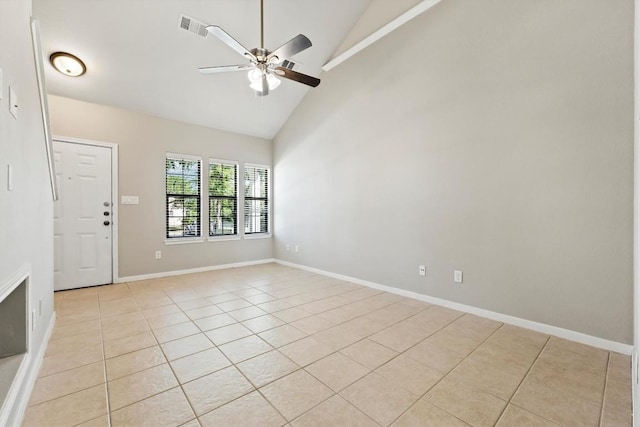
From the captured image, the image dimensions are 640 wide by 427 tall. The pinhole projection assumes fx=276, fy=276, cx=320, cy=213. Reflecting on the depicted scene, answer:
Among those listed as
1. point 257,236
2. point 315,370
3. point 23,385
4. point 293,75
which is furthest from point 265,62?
point 257,236

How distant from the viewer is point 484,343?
2.33 metres

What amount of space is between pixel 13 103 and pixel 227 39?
160cm

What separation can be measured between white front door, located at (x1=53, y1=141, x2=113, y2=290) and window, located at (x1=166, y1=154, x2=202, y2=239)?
0.85 metres

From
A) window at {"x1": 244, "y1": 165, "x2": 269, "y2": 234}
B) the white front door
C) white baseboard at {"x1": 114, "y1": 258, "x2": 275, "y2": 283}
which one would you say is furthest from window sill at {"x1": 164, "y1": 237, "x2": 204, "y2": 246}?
window at {"x1": 244, "y1": 165, "x2": 269, "y2": 234}

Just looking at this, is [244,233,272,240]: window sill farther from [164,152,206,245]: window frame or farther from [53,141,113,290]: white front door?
[53,141,113,290]: white front door

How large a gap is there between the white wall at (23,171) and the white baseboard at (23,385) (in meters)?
0.01

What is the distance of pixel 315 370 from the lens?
1942 mm

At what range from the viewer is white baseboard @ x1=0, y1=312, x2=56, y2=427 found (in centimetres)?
136

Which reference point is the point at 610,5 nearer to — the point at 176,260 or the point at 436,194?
the point at 436,194

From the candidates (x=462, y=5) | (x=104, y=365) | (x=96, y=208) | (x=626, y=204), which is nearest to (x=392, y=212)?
(x=626, y=204)

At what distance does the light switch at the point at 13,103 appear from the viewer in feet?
4.47

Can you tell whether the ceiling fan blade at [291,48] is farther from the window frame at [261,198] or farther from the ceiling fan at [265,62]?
the window frame at [261,198]

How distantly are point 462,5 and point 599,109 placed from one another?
1769 mm

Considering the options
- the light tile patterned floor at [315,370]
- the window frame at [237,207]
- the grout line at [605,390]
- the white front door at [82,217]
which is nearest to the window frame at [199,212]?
the window frame at [237,207]
